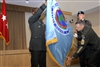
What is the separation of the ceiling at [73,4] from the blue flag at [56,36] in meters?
2.28

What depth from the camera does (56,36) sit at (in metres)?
2.05

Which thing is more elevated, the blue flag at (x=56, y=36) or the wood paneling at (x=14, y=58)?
the blue flag at (x=56, y=36)

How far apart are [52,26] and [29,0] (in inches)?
95.0

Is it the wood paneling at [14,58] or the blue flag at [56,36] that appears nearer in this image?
the blue flag at [56,36]

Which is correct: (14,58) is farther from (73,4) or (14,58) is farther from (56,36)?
(73,4)

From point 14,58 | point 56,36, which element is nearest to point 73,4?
point 14,58

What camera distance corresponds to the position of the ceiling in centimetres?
425

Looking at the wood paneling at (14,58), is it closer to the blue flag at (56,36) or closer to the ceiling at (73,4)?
the ceiling at (73,4)

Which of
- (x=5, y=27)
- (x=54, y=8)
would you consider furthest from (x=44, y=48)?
(x=5, y=27)

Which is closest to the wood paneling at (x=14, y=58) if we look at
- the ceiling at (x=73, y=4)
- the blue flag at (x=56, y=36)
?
the ceiling at (x=73, y=4)

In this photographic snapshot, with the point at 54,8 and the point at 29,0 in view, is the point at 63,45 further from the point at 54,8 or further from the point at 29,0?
the point at 29,0

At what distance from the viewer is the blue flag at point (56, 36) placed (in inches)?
80.4

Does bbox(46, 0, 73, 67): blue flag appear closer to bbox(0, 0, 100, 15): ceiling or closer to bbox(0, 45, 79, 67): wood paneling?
bbox(0, 45, 79, 67): wood paneling

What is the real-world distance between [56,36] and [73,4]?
4.05 m
